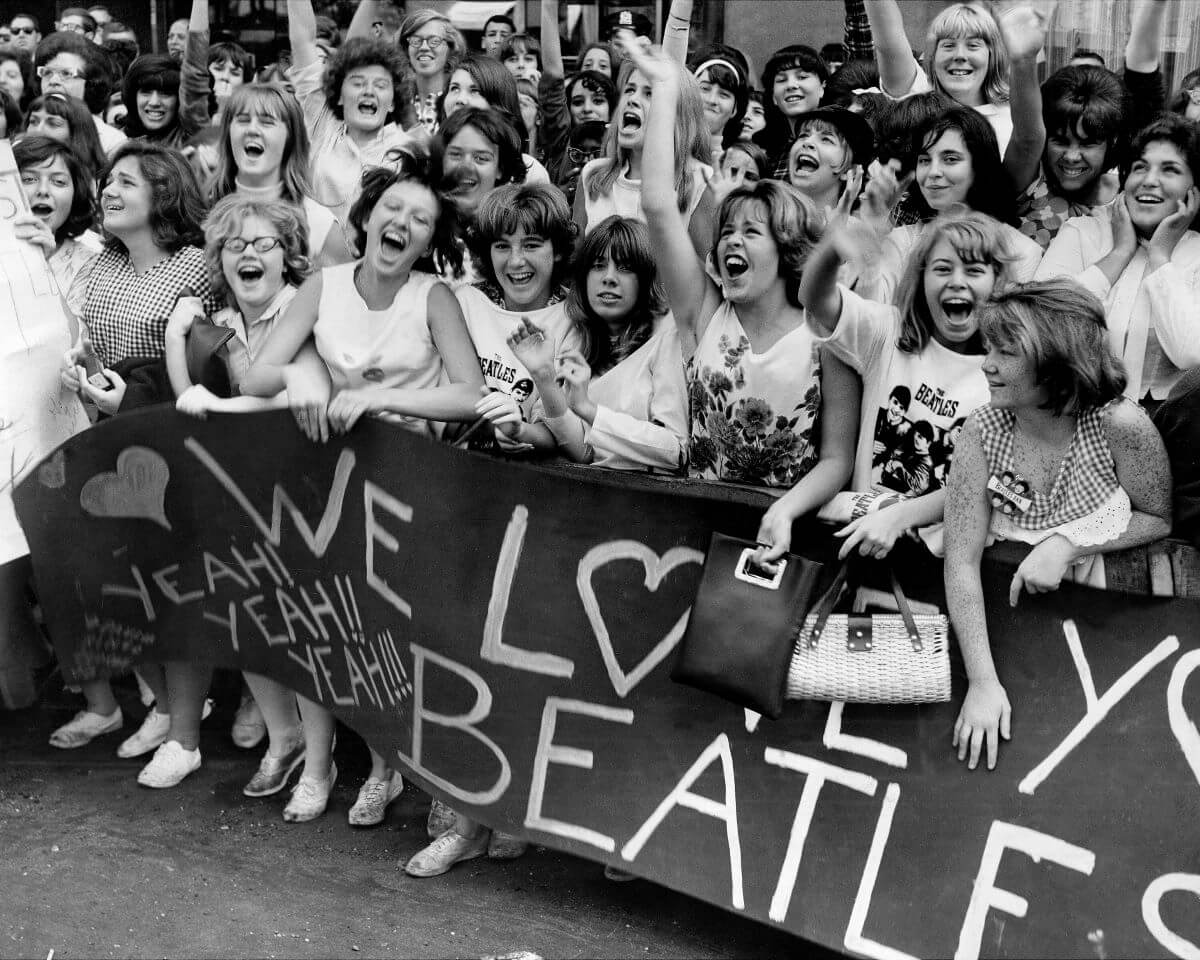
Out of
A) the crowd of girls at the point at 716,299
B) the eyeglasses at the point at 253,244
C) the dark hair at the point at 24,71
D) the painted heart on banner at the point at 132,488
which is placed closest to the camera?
the crowd of girls at the point at 716,299

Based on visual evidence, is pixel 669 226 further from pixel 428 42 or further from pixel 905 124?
pixel 428 42

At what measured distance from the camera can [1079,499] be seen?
315cm

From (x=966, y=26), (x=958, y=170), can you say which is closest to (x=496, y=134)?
(x=958, y=170)

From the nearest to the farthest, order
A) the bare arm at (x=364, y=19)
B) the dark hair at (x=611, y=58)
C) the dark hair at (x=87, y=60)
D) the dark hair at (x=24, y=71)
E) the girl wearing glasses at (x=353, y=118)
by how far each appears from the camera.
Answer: the girl wearing glasses at (x=353, y=118), the bare arm at (x=364, y=19), the dark hair at (x=611, y=58), the dark hair at (x=87, y=60), the dark hair at (x=24, y=71)

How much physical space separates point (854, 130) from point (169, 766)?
2.82 m

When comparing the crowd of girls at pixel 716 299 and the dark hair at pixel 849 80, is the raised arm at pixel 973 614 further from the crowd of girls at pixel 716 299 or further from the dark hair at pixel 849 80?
the dark hair at pixel 849 80

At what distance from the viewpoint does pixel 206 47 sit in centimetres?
688

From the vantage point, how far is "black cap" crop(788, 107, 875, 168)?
466 centimetres

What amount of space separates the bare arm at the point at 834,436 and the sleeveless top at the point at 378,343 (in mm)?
1105

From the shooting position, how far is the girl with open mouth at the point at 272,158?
507 cm

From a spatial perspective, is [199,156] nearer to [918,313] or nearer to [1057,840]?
[918,313]

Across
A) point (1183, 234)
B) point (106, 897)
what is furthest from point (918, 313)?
point (106, 897)

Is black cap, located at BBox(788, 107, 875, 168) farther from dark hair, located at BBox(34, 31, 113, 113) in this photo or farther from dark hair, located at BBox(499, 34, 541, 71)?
dark hair, located at BBox(34, 31, 113, 113)

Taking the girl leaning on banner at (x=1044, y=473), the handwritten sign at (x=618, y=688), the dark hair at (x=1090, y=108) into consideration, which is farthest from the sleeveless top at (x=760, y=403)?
the dark hair at (x=1090, y=108)
